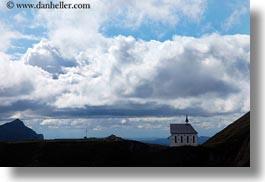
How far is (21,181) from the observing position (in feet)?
78.3

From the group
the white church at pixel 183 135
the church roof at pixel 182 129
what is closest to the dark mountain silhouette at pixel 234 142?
the white church at pixel 183 135

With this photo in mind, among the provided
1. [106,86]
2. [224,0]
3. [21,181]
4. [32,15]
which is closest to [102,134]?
[106,86]

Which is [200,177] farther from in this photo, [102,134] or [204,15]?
[204,15]

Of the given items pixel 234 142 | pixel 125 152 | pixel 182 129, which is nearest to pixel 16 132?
pixel 125 152

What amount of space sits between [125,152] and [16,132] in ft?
16.3

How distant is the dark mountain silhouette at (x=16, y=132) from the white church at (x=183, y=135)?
6005 millimetres

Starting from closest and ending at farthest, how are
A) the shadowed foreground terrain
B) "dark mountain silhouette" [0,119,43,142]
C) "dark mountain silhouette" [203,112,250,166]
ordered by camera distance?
"dark mountain silhouette" [203,112,250,166], "dark mountain silhouette" [0,119,43,142], the shadowed foreground terrain

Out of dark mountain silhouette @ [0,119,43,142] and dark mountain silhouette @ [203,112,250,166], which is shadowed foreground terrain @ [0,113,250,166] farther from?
dark mountain silhouette @ [0,119,43,142]

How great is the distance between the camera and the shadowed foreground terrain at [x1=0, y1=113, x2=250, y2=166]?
2470cm

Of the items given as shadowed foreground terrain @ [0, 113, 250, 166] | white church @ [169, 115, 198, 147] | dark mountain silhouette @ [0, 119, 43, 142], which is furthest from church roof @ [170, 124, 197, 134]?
dark mountain silhouette @ [0, 119, 43, 142]

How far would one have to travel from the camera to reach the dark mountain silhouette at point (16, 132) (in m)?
24.6

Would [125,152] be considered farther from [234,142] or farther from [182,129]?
[234,142]

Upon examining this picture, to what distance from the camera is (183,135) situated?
24922 millimetres

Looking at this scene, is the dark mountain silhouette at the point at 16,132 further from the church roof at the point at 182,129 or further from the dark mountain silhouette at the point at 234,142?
the dark mountain silhouette at the point at 234,142
